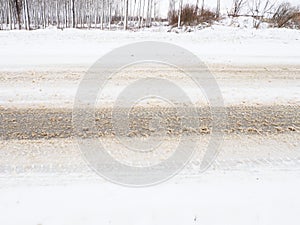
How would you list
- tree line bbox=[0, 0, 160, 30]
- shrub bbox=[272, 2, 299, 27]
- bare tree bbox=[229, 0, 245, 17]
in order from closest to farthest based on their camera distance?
shrub bbox=[272, 2, 299, 27] → bare tree bbox=[229, 0, 245, 17] → tree line bbox=[0, 0, 160, 30]

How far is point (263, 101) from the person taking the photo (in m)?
5.62

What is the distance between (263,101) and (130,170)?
370cm

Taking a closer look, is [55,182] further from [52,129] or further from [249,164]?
[249,164]

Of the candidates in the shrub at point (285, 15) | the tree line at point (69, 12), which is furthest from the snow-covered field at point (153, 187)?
the tree line at point (69, 12)

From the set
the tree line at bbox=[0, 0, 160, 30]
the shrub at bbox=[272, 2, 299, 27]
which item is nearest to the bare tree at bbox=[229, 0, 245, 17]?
the shrub at bbox=[272, 2, 299, 27]

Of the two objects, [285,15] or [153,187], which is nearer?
[153,187]

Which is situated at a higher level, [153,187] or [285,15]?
[285,15]

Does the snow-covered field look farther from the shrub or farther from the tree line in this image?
the tree line

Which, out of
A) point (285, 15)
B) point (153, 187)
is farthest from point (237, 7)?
point (153, 187)

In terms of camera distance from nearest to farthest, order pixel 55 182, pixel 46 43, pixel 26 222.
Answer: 1. pixel 26 222
2. pixel 55 182
3. pixel 46 43

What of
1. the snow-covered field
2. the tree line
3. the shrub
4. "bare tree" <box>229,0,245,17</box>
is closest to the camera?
the snow-covered field

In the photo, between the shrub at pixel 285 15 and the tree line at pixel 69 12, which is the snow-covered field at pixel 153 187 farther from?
the tree line at pixel 69 12

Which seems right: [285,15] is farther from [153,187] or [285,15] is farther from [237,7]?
[153,187]

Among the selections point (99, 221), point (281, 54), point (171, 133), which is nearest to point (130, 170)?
point (99, 221)
